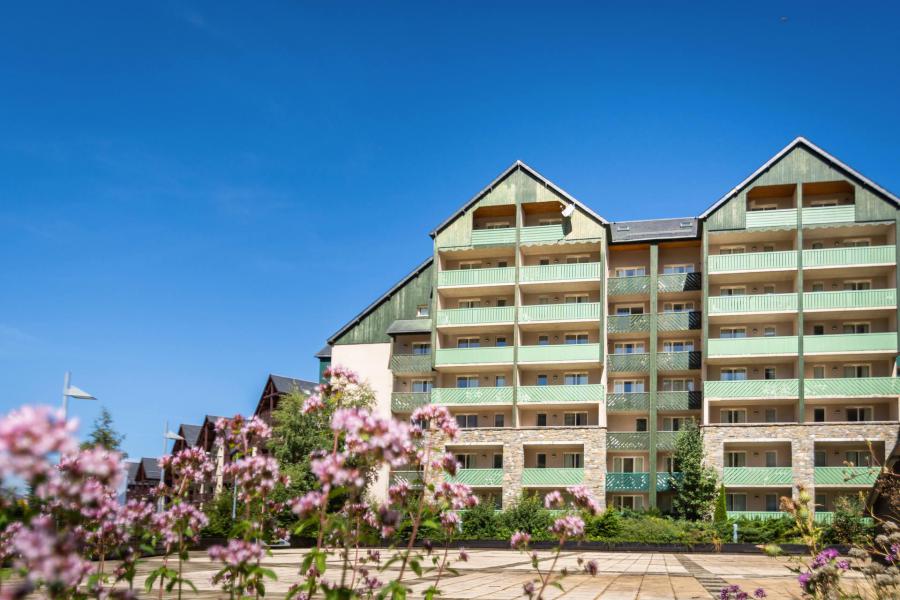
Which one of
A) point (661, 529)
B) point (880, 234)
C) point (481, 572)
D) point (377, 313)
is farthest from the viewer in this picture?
point (377, 313)

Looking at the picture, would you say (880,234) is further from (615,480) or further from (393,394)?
(393,394)

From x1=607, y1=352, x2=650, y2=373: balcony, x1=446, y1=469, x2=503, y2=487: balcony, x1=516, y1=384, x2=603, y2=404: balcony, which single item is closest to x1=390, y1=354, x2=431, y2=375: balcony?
x1=516, y1=384, x2=603, y2=404: balcony

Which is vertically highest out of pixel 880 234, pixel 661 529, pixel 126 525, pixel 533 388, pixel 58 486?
pixel 880 234

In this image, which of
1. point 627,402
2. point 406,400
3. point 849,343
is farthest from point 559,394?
point 849,343

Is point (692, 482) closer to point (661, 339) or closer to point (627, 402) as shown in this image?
point (627, 402)

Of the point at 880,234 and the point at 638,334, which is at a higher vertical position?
the point at 880,234

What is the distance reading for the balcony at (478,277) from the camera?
2019 inches

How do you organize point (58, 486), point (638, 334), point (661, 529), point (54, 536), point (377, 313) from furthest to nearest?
point (377, 313) < point (638, 334) < point (661, 529) < point (58, 486) < point (54, 536)

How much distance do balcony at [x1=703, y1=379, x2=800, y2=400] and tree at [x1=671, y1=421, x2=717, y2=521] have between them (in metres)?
2.69

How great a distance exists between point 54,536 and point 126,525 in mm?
3124

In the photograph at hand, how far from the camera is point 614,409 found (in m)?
49.5

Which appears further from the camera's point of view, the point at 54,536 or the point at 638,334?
the point at 638,334

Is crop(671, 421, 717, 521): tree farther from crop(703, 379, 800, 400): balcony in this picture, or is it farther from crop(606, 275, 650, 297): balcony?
crop(606, 275, 650, 297): balcony

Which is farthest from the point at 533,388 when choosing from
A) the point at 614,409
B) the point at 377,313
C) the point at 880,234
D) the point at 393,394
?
the point at 880,234
